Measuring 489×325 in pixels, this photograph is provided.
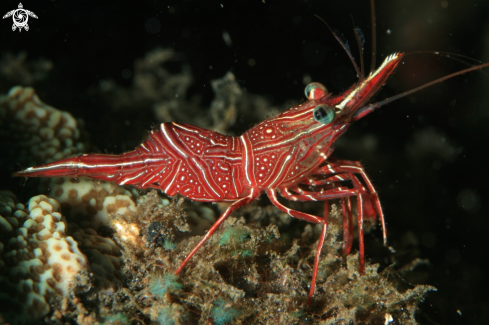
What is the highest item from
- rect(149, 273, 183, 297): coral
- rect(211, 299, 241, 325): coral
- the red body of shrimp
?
the red body of shrimp

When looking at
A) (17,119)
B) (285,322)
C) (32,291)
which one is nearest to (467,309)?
(285,322)

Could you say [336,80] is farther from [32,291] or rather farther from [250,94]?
[32,291]

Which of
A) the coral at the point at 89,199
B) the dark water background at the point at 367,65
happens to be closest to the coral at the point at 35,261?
the coral at the point at 89,199

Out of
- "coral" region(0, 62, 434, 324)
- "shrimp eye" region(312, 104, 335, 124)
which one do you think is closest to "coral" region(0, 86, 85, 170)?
"coral" region(0, 62, 434, 324)

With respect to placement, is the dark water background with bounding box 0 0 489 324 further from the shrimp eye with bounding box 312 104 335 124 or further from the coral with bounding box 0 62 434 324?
the shrimp eye with bounding box 312 104 335 124

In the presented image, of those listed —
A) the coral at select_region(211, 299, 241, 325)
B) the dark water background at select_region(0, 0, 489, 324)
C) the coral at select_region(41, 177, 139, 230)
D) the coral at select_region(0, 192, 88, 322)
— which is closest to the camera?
the coral at select_region(0, 192, 88, 322)
